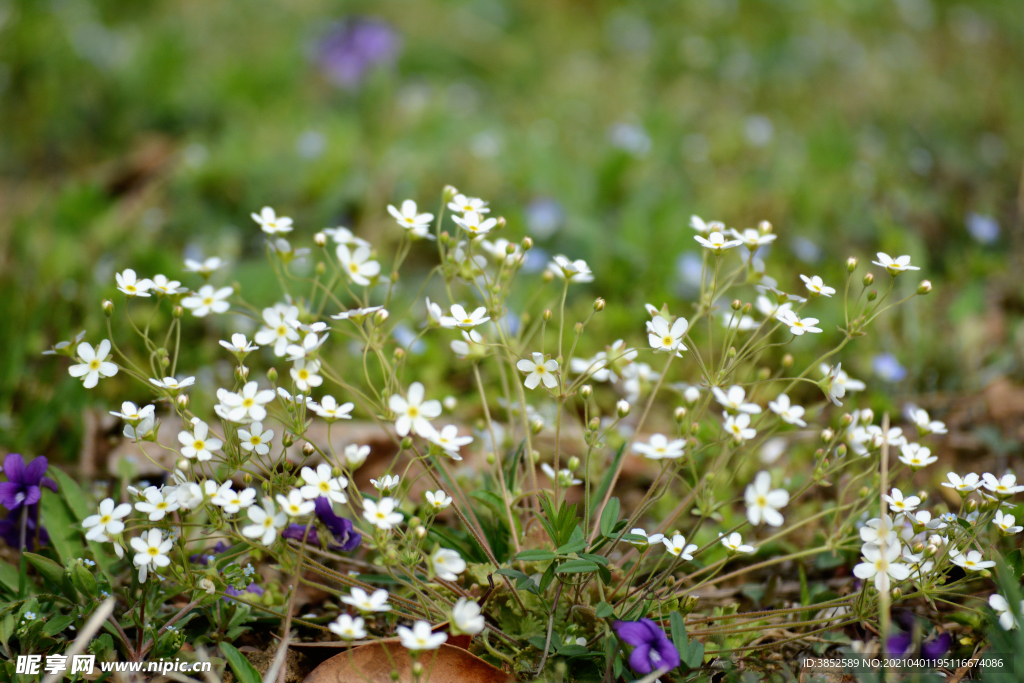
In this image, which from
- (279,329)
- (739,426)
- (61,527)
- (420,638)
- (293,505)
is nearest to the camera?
(420,638)

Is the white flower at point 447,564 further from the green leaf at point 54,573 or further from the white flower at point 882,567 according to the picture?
the green leaf at point 54,573

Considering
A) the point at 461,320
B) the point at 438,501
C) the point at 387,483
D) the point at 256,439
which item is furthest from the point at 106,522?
the point at 461,320

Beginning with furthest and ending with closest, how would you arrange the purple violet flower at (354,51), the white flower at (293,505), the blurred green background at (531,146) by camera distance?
1. the purple violet flower at (354,51)
2. the blurred green background at (531,146)
3. the white flower at (293,505)

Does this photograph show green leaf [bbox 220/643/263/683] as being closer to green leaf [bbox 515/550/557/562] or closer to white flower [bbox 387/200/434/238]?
green leaf [bbox 515/550/557/562]

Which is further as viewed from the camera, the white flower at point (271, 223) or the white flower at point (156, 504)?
the white flower at point (271, 223)

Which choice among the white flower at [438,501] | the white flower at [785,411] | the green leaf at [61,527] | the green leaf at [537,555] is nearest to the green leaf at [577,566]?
the green leaf at [537,555]

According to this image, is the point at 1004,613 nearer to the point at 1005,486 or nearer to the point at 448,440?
the point at 1005,486

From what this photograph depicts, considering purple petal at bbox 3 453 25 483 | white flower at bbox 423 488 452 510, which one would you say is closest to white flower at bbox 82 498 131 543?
purple petal at bbox 3 453 25 483
